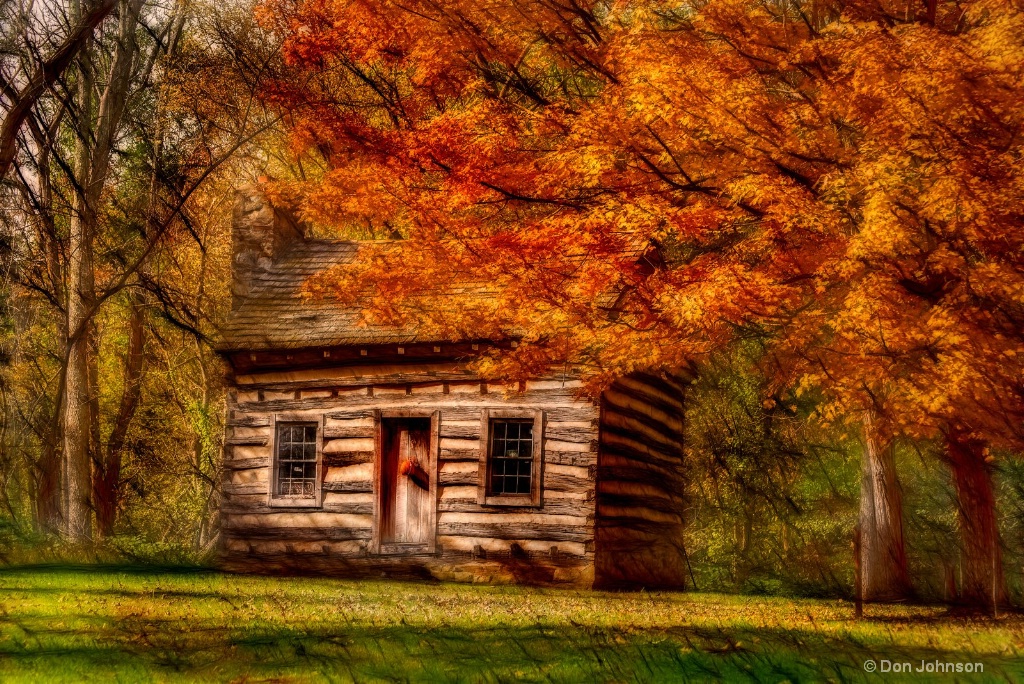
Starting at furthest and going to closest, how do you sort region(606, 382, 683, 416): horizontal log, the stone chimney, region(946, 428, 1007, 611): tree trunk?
the stone chimney < region(606, 382, 683, 416): horizontal log < region(946, 428, 1007, 611): tree trunk

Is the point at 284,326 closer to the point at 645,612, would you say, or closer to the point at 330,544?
the point at 330,544

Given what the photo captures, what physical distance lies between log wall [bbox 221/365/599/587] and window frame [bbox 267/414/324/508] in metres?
0.07

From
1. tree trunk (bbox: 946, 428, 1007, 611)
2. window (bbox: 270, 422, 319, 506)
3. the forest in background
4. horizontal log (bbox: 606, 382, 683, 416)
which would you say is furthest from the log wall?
tree trunk (bbox: 946, 428, 1007, 611)

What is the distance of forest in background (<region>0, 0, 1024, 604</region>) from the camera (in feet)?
37.0

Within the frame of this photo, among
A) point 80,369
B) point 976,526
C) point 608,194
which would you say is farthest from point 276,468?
point 976,526

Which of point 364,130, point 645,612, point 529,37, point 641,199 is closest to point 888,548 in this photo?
point 645,612

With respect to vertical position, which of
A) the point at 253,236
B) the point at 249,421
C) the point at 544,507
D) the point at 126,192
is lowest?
the point at 544,507

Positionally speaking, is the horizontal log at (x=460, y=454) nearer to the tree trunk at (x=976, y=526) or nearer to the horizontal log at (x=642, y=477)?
the horizontal log at (x=642, y=477)

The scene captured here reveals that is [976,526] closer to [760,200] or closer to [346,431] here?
[760,200]

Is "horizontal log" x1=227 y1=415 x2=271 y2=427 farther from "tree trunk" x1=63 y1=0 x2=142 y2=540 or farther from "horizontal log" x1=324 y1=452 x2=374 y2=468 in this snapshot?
"tree trunk" x1=63 y1=0 x2=142 y2=540

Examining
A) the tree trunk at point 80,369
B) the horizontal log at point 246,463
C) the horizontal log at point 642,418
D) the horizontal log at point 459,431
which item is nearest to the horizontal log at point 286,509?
the horizontal log at point 246,463

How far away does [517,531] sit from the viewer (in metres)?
17.5

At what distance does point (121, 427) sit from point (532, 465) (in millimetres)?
12042

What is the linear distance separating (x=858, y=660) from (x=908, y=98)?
5.76 m
